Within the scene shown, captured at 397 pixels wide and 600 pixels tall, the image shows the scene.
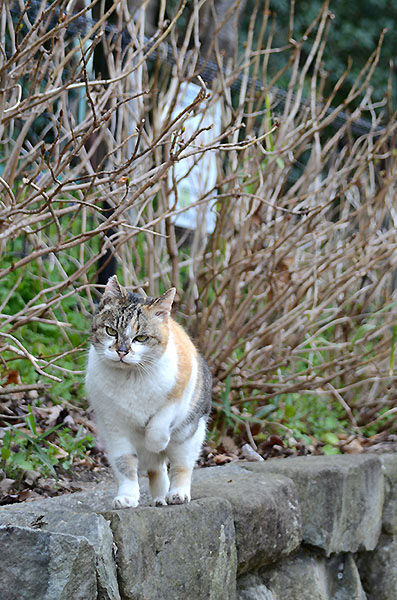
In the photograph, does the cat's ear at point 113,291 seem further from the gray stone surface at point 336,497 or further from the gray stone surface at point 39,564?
the gray stone surface at point 336,497

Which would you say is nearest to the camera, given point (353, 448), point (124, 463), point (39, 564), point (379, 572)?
point (39, 564)

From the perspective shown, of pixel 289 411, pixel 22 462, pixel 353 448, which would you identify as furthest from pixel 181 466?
pixel 353 448

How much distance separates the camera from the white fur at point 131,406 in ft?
7.63

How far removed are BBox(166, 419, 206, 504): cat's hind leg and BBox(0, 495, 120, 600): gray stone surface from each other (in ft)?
1.45

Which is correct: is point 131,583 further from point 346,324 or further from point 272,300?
point 346,324

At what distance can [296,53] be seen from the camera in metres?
4.21

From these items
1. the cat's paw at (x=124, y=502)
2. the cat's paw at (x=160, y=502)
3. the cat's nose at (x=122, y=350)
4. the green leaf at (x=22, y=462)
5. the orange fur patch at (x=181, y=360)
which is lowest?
the green leaf at (x=22, y=462)

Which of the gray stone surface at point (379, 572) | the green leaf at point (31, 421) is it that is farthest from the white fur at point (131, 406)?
the gray stone surface at point (379, 572)

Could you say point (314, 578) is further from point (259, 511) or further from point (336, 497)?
point (259, 511)

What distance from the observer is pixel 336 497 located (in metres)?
3.27

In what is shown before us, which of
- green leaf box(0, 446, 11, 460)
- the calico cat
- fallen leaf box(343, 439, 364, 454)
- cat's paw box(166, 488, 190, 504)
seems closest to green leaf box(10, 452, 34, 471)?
green leaf box(0, 446, 11, 460)

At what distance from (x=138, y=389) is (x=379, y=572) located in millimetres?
1952

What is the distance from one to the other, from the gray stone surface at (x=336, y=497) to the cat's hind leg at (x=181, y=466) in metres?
0.71

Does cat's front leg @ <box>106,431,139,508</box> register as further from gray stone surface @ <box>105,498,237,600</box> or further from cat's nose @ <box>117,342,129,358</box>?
cat's nose @ <box>117,342,129,358</box>
